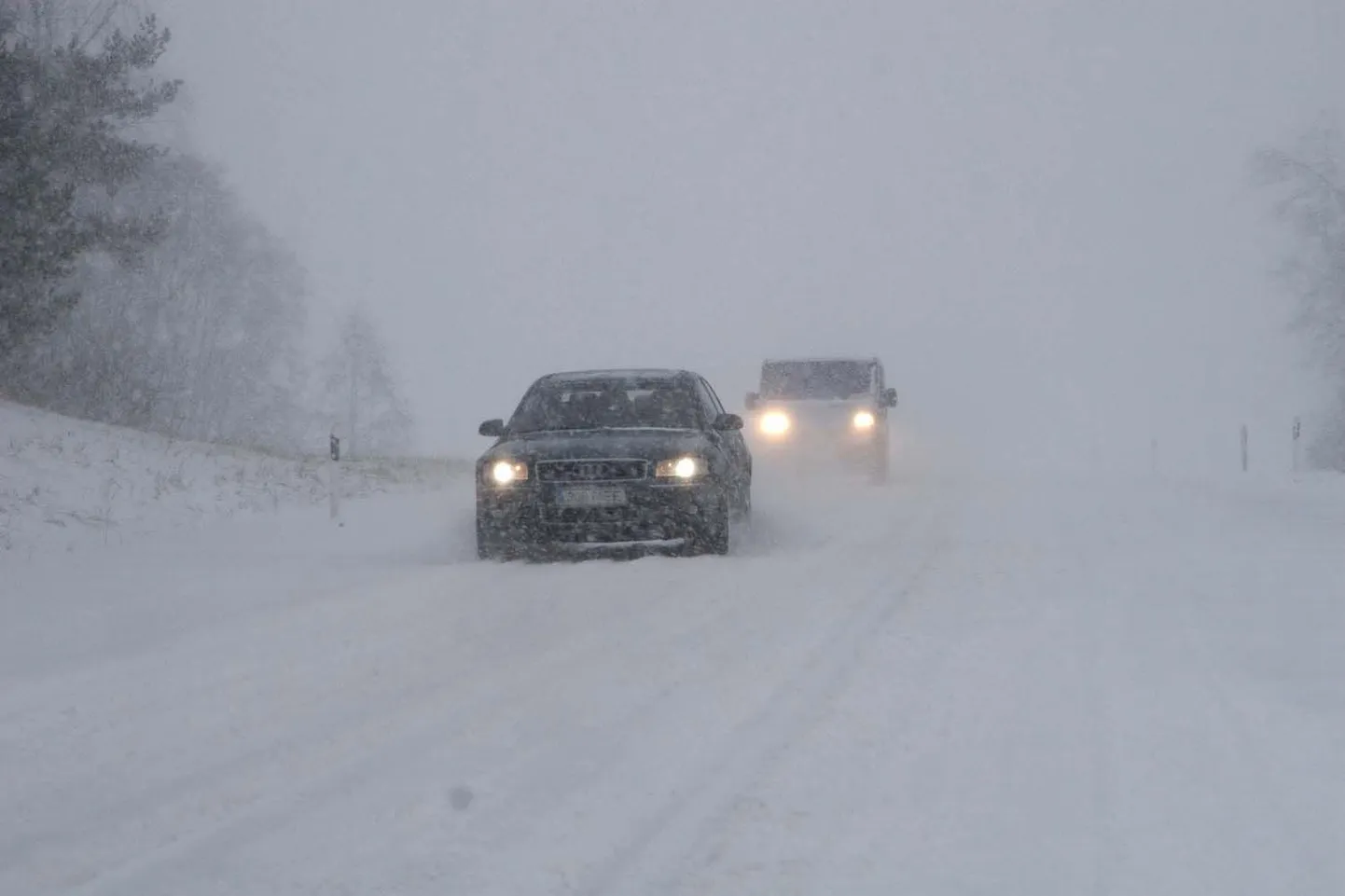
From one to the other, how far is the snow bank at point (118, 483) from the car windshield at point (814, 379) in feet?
21.0

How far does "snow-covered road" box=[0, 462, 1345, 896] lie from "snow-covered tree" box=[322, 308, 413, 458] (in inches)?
1884

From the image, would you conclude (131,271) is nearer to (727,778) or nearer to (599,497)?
(599,497)

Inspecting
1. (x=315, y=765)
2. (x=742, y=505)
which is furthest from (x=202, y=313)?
(x=315, y=765)

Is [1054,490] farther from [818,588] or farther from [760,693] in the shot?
[760,693]

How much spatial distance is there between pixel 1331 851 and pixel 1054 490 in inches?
594

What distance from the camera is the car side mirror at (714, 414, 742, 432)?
429 inches

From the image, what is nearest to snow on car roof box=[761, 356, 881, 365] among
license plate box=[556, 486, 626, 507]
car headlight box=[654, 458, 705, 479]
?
car headlight box=[654, 458, 705, 479]

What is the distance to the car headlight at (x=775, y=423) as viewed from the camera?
1845 centimetres

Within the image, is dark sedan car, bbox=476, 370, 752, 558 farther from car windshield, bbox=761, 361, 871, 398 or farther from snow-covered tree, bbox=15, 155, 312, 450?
snow-covered tree, bbox=15, 155, 312, 450

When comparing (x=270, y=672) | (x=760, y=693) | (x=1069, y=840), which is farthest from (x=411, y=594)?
(x=1069, y=840)

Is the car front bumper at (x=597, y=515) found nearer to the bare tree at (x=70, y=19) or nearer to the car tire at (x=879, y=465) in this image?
the car tire at (x=879, y=465)

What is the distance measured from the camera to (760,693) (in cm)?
500

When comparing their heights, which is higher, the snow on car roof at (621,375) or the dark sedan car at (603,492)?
the snow on car roof at (621,375)

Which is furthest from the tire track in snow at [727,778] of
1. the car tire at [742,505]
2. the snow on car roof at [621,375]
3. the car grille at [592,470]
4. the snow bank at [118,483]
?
the snow bank at [118,483]
